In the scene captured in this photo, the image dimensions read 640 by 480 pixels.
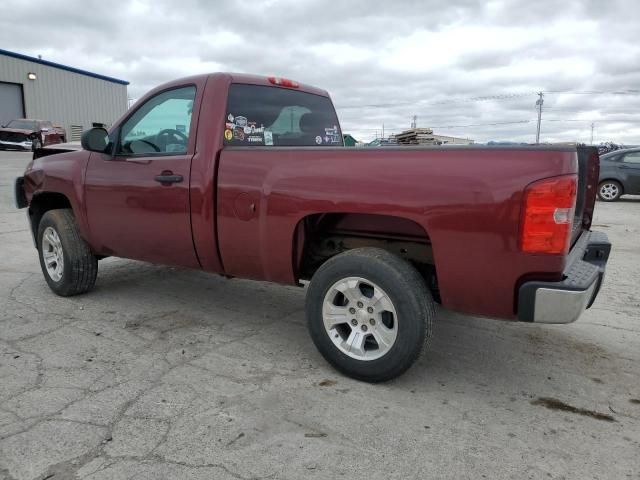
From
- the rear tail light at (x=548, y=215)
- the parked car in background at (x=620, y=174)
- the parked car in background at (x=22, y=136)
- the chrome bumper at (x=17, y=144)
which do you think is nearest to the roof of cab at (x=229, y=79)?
the rear tail light at (x=548, y=215)

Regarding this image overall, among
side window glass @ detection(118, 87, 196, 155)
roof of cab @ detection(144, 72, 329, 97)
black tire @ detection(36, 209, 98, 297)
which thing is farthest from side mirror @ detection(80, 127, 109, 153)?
black tire @ detection(36, 209, 98, 297)

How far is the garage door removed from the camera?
30672 millimetres

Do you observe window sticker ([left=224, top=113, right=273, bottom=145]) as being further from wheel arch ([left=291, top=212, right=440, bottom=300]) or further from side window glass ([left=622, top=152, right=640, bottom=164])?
side window glass ([left=622, top=152, right=640, bottom=164])

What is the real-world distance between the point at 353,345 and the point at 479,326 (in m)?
1.50

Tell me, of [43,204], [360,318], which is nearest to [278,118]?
[360,318]

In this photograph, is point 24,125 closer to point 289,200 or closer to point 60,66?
point 60,66

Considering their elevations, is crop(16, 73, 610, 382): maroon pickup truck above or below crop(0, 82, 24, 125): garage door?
below

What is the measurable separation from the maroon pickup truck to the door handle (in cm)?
1

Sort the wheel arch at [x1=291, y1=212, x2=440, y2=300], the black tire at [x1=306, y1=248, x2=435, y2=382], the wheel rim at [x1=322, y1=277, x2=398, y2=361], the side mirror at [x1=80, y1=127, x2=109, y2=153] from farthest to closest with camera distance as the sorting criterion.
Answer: the side mirror at [x1=80, y1=127, x2=109, y2=153] → the wheel arch at [x1=291, y1=212, x2=440, y2=300] → the wheel rim at [x1=322, y1=277, x2=398, y2=361] → the black tire at [x1=306, y1=248, x2=435, y2=382]

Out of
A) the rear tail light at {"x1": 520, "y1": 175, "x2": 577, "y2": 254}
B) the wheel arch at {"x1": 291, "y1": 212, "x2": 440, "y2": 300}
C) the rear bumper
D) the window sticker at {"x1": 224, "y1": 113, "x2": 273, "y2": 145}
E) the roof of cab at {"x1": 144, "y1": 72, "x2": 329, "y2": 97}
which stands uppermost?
the roof of cab at {"x1": 144, "y1": 72, "x2": 329, "y2": 97}

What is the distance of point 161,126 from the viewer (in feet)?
13.1

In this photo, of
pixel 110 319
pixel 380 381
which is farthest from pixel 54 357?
pixel 380 381

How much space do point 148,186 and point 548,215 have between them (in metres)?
2.78

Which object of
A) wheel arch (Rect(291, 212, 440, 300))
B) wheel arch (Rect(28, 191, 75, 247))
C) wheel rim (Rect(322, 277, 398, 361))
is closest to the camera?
wheel rim (Rect(322, 277, 398, 361))
